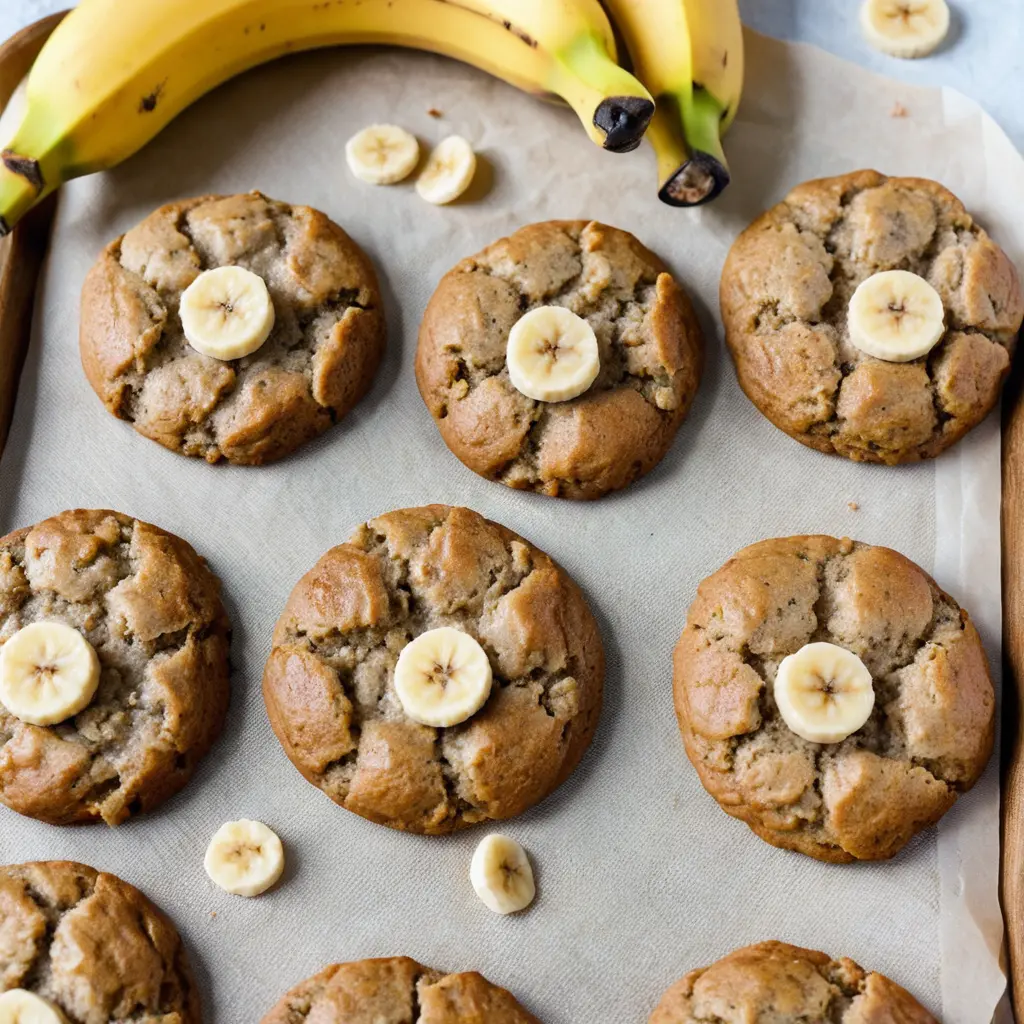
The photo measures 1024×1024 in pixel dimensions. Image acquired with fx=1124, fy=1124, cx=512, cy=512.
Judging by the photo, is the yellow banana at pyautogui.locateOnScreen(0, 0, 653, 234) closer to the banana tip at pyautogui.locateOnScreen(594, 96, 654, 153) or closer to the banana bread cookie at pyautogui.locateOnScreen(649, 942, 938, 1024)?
the banana tip at pyautogui.locateOnScreen(594, 96, 654, 153)

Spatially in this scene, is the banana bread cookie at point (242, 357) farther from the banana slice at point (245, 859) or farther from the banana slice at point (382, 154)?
the banana slice at point (245, 859)

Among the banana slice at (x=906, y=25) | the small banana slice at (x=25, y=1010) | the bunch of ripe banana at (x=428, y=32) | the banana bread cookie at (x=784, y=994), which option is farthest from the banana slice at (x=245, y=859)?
the banana slice at (x=906, y=25)

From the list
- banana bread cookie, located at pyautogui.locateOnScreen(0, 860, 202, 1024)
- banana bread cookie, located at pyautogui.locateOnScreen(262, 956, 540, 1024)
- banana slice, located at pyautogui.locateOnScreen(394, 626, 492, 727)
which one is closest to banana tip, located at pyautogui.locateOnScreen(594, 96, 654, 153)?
banana slice, located at pyautogui.locateOnScreen(394, 626, 492, 727)

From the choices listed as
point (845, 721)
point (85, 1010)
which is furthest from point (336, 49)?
point (85, 1010)

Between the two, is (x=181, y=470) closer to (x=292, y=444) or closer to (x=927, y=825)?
(x=292, y=444)

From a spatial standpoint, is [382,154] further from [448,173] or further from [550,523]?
[550,523]

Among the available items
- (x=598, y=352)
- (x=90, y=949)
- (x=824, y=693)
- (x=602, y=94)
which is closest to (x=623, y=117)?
(x=602, y=94)
